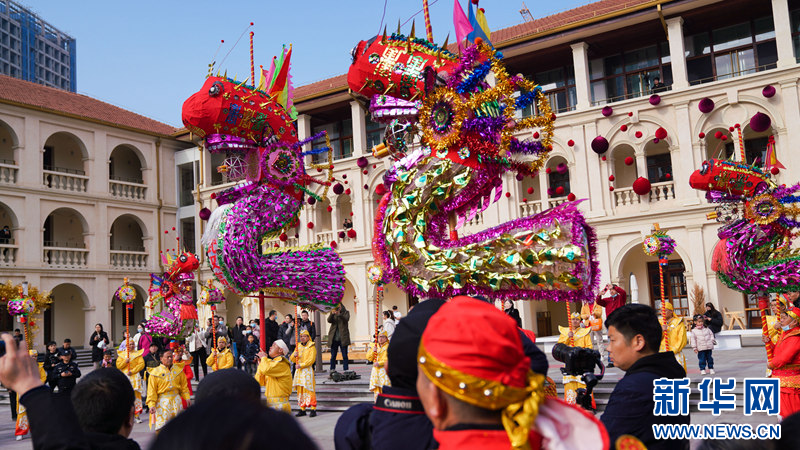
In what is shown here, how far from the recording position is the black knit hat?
2264 mm

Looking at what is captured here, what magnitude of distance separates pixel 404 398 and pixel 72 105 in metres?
30.8

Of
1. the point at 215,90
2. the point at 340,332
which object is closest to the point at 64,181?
the point at 340,332

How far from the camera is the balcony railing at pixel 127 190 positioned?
97.4 feet

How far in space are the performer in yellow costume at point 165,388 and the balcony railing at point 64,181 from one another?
1921 cm

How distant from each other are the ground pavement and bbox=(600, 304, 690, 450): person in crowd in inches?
200

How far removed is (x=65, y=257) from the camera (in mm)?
27234

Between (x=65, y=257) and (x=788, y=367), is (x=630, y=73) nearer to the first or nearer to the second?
(x=788, y=367)

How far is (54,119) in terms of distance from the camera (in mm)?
27469

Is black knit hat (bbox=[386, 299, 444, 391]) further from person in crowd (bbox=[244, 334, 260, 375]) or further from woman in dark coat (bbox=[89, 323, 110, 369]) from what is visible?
woman in dark coat (bbox=[89, 323, 110, 369])

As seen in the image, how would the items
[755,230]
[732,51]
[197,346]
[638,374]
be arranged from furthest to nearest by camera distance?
[732,51]
[197,346]
[755,230]
[638,374]

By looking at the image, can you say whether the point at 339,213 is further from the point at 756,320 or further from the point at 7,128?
the point at 756,320

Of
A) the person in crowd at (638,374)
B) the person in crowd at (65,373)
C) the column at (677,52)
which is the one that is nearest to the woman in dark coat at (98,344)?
the person in crowd at (65,373)

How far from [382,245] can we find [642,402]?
270cm

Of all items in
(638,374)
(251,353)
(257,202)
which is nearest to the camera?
(638,374)
